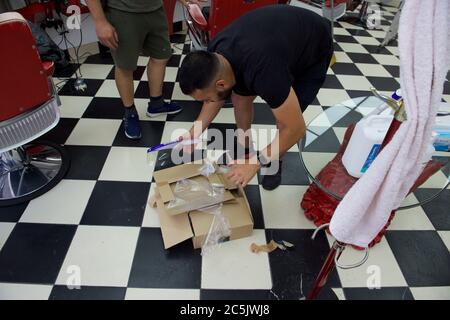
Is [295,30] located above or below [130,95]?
above

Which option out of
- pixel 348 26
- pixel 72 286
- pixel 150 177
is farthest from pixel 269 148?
pixel 348 26

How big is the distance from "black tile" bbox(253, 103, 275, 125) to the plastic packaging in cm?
81

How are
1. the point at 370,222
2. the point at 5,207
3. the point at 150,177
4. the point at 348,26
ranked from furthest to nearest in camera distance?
the point at 348,26
the point at 150,177
the point at 5,207
the point at 370,222

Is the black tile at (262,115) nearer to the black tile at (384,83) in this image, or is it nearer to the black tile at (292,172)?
the black tile at (292,172)

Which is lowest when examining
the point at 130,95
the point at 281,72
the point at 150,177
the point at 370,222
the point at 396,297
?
the point at 396,297

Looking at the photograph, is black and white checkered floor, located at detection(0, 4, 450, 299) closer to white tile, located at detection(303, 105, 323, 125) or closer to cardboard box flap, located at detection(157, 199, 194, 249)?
cardboard box flap, located at detection(157, 199, 194, 249)

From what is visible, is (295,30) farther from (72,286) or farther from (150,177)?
(72,286)

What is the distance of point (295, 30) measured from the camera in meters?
1.03

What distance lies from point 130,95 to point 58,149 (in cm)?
46

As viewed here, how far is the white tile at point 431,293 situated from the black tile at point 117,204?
1.06m

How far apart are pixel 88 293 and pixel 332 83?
208cm

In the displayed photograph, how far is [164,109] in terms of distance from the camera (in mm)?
1896

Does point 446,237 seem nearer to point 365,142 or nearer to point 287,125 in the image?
point 365,142

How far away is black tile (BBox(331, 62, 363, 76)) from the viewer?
2455 millimetres
